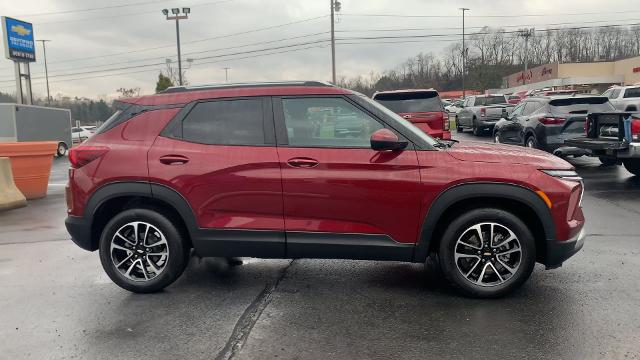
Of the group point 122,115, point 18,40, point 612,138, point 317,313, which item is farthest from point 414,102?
point 18,40

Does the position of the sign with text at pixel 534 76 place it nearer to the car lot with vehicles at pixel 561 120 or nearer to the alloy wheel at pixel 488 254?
the car lot with vehicles at pixel 561 120

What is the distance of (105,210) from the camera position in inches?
180

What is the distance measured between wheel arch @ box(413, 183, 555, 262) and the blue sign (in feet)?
87.8

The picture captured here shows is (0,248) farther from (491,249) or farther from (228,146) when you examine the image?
(491,249)

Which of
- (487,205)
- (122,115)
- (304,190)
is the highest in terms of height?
(122,115)

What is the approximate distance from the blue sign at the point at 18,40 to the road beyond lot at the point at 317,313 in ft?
77.1

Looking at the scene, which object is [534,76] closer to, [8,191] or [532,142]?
[532,142]

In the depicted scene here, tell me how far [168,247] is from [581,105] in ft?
33.8

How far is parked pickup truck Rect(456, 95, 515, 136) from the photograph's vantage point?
69.9 ft

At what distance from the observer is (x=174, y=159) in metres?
4.32

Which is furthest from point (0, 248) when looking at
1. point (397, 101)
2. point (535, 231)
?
point (397, 101)

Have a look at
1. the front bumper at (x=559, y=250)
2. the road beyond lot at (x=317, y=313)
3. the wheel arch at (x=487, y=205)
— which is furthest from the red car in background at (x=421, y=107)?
the front bumper at (x=559, y=250)

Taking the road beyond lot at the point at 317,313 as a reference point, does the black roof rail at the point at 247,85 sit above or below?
above

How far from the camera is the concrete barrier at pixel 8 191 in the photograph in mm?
9102
